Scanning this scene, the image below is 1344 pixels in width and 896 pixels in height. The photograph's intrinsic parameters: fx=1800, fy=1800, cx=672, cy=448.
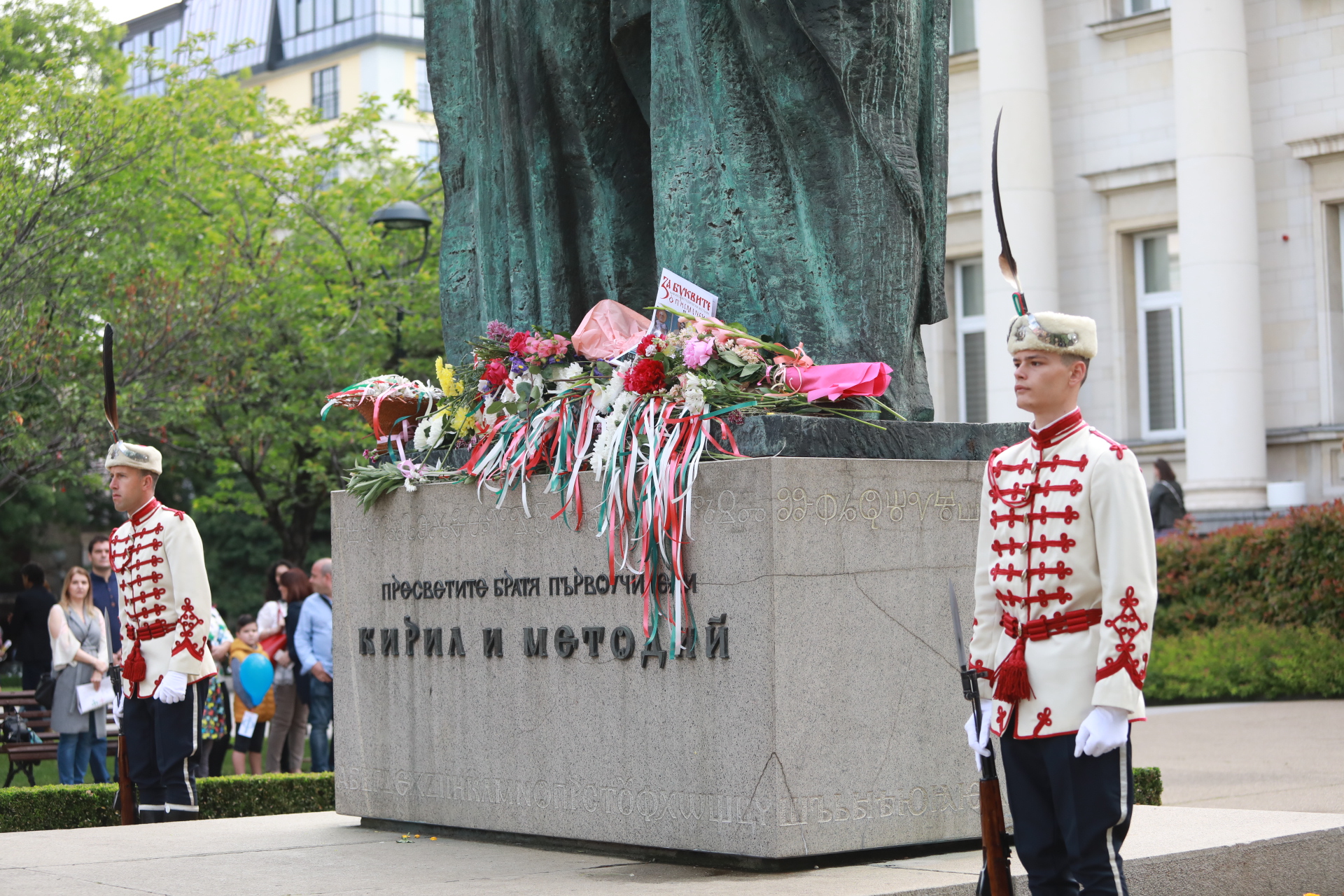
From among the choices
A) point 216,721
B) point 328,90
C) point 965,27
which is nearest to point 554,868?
point 216,721

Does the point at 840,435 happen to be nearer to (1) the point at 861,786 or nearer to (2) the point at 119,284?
(1) the point at 861,786

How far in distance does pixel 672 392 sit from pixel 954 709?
1.48m

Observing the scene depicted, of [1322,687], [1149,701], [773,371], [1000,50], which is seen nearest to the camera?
[773,371]

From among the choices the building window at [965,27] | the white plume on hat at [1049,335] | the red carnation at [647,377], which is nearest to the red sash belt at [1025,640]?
the white plume on hat at [1049,335]

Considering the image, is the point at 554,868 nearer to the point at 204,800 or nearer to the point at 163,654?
the point at 163,654

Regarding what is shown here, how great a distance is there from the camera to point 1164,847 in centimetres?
604

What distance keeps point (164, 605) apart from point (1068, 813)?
5.16 m

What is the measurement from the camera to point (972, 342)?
28406 mm

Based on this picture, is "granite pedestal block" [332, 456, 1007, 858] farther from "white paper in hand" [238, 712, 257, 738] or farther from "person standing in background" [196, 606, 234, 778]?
"white paper in hand" [238, 712, 257, 738]

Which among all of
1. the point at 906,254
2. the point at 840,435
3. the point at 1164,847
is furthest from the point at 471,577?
the point at 1164,847

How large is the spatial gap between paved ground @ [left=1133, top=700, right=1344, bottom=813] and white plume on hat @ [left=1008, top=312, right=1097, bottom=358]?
4.54 metres

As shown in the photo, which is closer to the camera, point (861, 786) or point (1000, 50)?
point (861, 786)

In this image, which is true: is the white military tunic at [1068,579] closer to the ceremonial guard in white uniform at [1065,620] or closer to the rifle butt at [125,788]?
the ceremonial guard in white uniform at [1065,620]

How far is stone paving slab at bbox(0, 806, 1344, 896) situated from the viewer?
5605mm
